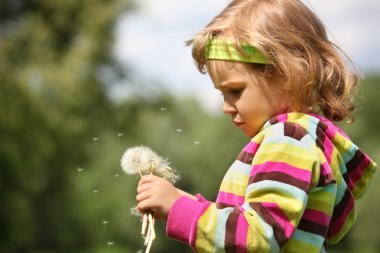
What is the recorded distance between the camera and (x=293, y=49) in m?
2.68

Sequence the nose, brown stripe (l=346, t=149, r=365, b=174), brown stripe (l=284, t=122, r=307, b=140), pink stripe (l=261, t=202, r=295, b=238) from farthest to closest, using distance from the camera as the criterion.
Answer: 1. brown stripe (l=346, t=149, r=365, b=174)
2. the nose
3. brown stripe (l=284, t=122, r=307, b=140)
4. pink stripe (l=261, t=202, r=295, b=238)

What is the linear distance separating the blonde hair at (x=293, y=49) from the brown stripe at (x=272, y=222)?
46cm

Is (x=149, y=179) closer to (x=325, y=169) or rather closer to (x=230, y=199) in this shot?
(x=230, y=199)

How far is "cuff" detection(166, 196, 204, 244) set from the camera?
2.41 meters

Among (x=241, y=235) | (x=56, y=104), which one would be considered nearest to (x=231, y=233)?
(x=241, y=235)

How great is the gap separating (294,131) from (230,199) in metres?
0.34

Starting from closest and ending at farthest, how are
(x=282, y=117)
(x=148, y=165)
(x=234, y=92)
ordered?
(x=282, y=117)
(x=234, y=92)
(x=148, y=165)

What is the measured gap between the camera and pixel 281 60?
261cm

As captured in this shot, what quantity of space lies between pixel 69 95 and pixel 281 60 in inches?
647

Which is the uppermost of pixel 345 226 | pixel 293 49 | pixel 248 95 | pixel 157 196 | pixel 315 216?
pixel 293 49

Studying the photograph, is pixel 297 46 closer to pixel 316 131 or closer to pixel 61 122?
pixel 316 131

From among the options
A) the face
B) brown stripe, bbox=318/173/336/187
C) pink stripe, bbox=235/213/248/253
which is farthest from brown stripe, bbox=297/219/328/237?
the face

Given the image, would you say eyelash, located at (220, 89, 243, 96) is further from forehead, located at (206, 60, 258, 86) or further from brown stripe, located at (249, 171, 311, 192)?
brown stripe, located at (249, 171, 311, 192)

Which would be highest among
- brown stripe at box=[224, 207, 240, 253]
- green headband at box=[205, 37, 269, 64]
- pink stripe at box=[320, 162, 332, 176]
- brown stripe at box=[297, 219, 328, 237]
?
green headband at box=[205, 37, 269, 64]
